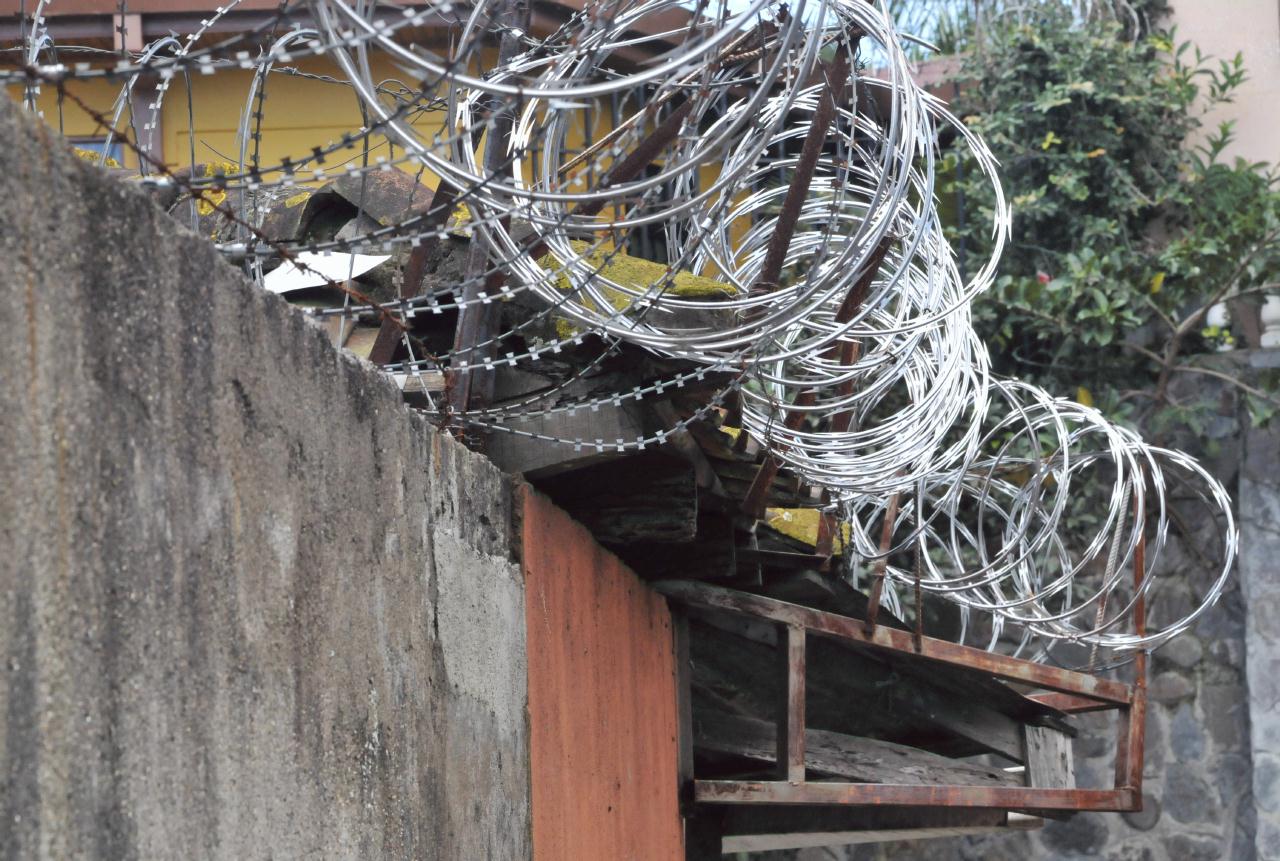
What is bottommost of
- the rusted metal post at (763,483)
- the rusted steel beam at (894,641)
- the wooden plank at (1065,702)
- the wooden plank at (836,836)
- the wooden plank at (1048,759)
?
the wooden plank at (836,836)

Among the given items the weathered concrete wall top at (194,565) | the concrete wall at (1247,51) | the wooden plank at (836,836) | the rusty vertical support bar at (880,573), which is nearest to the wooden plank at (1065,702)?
the wooden plank at (836,836)

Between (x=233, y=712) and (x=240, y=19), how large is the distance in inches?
264

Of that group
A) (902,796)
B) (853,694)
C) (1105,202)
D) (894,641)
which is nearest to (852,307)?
(894,641)

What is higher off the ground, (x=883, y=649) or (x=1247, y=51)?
(x=1247, y=51)

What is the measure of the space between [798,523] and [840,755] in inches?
43.3

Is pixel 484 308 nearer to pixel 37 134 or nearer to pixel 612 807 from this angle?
pixel 612 807

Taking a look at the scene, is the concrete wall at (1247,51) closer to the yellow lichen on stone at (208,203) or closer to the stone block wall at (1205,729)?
the stone block wall at (1205,729)

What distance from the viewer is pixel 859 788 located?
5.68 meters

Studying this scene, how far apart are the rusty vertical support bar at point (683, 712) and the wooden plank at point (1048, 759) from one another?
1694 mm

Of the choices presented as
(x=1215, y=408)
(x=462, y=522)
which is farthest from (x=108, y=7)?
(x=1215, y=408)

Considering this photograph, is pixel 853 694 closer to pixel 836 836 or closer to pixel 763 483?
pixel 836 836

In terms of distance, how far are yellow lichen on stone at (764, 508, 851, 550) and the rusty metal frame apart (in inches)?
10.7

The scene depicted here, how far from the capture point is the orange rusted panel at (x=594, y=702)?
4.24m

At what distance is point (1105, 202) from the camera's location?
10.3 meters
